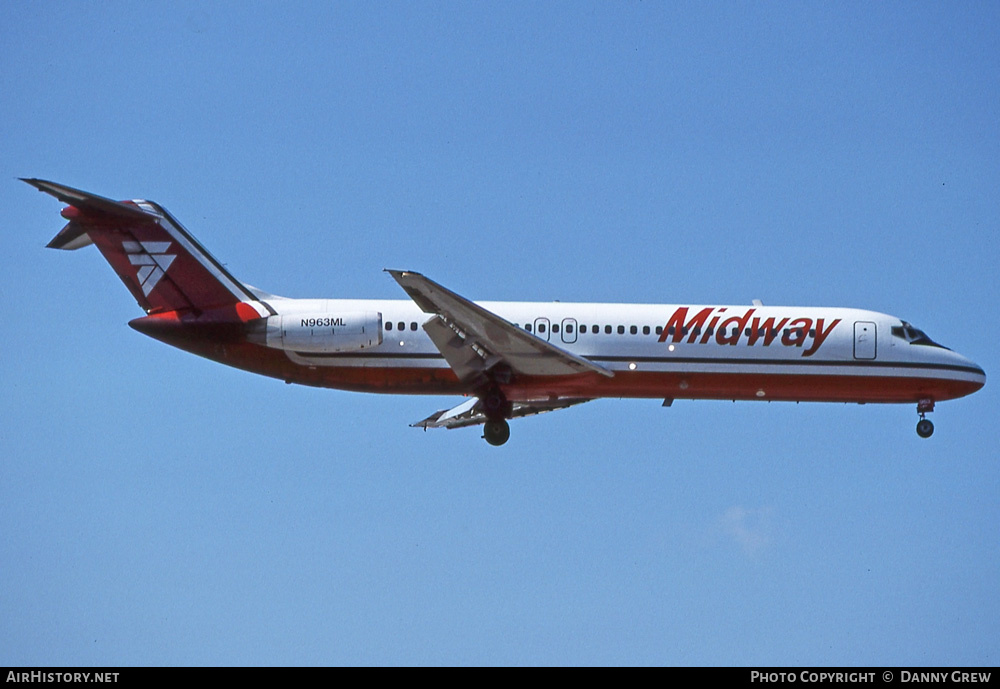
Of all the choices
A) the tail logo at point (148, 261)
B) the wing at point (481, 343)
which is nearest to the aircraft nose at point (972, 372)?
the wing at point (481, 343)

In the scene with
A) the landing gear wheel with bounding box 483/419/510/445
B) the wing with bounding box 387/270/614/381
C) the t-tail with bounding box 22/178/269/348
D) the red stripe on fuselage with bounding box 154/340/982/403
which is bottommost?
the landing gear wheel with bounding box 483/419/510/445

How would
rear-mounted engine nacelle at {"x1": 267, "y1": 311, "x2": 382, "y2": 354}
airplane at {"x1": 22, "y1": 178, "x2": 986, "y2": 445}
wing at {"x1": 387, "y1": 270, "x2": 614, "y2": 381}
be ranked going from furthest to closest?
airplane at {"x1": 22, "y1": 178, "x2": 986, "y2": 445}
rear-mounted engine nacelle at {"x1": 267, "y1": 311, "x2": 382, "y2": 354}
wing at {"x1": 387, "y1": 270, "x2": 614, "y2": 381}

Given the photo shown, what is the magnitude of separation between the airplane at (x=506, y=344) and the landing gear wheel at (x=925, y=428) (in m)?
0.04

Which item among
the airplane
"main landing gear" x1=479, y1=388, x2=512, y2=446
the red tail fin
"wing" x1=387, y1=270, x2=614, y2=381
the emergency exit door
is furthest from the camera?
the emergency exit door

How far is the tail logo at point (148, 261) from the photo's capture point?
33.6m

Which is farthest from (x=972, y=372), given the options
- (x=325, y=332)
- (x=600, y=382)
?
(x=325, y=332)

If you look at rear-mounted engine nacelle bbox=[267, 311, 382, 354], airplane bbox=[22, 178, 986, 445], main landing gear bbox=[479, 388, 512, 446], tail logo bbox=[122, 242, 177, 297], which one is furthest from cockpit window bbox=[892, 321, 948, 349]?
tail logo bbox=[122, 242, 177, 297]

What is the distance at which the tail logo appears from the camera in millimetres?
33594

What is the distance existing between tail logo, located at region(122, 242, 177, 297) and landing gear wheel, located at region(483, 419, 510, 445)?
31.1 ft

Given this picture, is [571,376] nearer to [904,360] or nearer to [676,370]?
[676,370]

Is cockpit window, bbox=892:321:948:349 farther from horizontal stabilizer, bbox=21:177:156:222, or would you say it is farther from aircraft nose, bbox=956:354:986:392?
horizontal stabilizer, bbox=21:177:156:222

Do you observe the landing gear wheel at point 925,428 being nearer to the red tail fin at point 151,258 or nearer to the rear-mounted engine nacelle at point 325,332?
the rear-mounted engine nacelle at point 325,332
